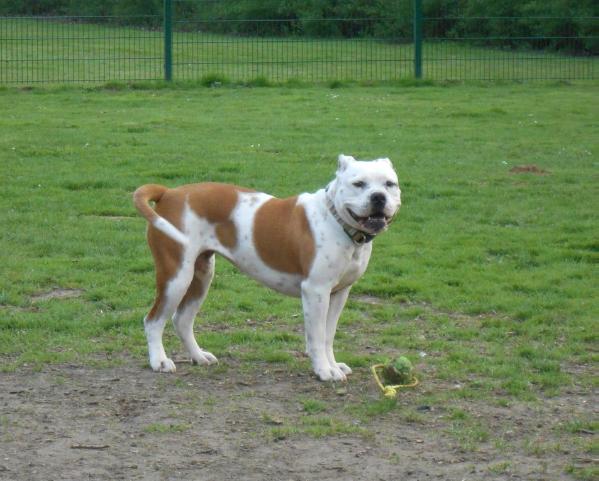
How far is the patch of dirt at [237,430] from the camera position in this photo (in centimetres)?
563

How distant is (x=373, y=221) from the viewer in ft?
22.5

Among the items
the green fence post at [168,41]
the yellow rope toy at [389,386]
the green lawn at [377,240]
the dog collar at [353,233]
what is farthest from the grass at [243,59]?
the yellow rope toy at [389,386]

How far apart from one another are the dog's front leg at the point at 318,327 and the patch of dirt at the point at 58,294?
2.58m

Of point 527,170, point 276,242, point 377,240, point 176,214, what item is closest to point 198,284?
point 176,214

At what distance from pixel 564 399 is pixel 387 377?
996mm

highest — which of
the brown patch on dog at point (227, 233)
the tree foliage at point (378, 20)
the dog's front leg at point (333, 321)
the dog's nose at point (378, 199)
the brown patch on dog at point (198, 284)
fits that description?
the tree foliage at point (378, 20)

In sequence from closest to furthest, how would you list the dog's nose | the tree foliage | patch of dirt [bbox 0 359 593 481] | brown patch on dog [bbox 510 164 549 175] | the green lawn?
patch of dirt [bbox 0 359 593 481], the dog's nose, the green lawn, brown patch on dog [bbox 510 164 549 175], the tree foliage

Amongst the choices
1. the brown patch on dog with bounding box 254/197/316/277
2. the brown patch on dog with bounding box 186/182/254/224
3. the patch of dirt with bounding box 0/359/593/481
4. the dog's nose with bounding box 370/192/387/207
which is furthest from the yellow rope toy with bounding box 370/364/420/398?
the brown patch on dog with bounding box 186/182/254/224

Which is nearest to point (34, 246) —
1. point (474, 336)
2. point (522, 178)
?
point (474, 336)

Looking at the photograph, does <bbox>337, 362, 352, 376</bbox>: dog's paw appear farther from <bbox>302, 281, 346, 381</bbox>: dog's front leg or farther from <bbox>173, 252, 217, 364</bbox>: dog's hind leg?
<bbox>173, 252, 217, 364</bbox>: dog's hind leg

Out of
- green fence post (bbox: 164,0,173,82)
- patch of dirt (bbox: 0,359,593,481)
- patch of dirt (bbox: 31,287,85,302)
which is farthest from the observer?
green fence post (bbox: 164,0,173,82)

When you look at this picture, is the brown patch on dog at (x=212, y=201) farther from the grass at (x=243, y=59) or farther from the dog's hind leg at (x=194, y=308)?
the grass at (x=243, y=59)

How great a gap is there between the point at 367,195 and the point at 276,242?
0.72 m

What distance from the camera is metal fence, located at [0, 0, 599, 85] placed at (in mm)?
23984
